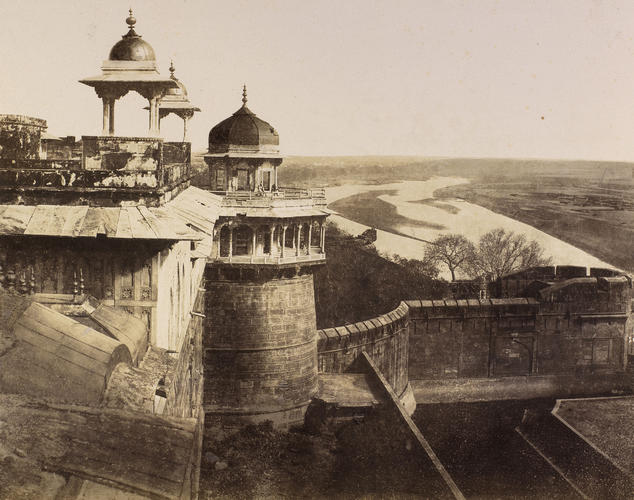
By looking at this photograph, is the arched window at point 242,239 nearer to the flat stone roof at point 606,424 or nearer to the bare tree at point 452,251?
the flat stone roof at point 606,424

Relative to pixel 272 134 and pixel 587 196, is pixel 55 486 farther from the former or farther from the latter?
pixel 587 196

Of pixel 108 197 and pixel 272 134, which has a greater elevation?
pixel 272 134

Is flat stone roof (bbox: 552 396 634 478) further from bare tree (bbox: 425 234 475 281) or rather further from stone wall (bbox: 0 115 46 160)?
Answer: bare tree (bbox: 425 234 475 281)

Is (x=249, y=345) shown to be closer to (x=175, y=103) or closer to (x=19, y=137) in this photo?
(x=175, y=103)

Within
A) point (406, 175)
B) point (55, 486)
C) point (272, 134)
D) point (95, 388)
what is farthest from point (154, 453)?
point (406, 175)

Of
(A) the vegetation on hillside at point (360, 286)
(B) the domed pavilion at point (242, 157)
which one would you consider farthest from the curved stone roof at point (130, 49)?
(A) the vegetation on hillside at point (360, 286)
